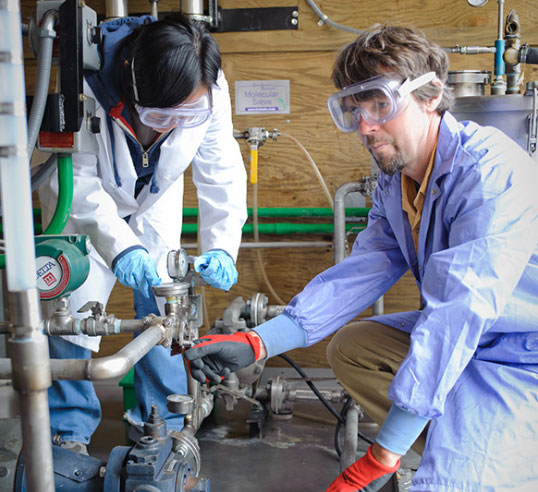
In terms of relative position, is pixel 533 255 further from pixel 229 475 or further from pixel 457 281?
pixel 229 475

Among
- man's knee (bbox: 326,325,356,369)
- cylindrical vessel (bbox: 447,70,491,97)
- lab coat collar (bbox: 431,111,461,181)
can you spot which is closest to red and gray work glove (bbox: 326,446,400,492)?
man's knee (bbox: 326,325,356,369)

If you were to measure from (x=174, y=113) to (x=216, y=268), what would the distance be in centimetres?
42

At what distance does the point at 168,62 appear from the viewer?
1.28 meters

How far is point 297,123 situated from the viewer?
244 cm

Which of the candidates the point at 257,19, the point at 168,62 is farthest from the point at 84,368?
the point at 257,19

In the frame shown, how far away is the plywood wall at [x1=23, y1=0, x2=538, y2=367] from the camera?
230 cm

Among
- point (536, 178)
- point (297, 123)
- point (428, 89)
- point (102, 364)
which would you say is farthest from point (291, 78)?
point (102, 364)

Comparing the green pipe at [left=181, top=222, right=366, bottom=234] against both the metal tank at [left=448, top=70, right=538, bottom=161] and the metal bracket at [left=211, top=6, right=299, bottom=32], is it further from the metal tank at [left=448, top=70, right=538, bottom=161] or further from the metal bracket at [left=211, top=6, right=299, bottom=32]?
the metal bracket at [left=211, top=6, right=299, bottom=32]

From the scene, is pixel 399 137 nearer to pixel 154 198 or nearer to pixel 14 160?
pixel 154 198

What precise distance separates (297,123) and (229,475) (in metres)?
1.43

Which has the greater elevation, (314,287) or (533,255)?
(533,255)

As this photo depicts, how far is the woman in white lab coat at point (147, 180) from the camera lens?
4.37 feet

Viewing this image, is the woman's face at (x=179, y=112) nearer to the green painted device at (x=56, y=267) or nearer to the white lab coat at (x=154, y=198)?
the white lab coat at (x=154, y=198)

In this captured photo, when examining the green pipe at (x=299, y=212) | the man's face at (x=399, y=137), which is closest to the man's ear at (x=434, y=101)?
the man's face at (x=399, y=137)
